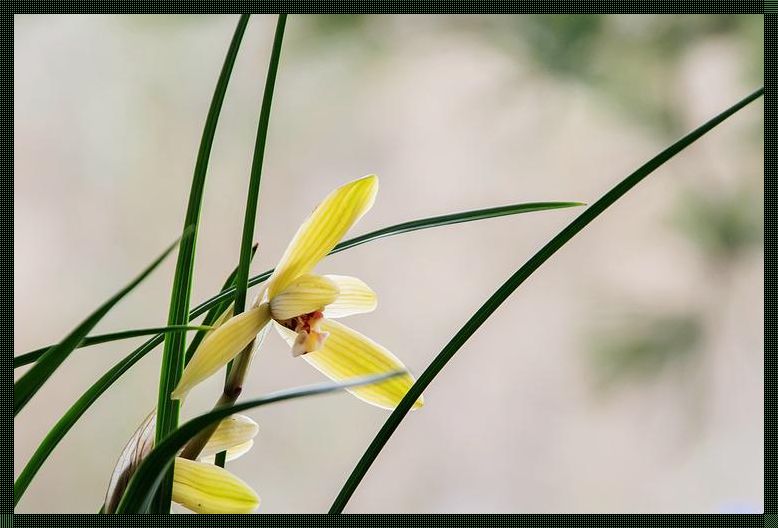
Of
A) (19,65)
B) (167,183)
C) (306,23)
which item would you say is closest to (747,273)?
(306,23)

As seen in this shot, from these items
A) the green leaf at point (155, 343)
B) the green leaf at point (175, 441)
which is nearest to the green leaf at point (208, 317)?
the green leaf at point (155, 343)

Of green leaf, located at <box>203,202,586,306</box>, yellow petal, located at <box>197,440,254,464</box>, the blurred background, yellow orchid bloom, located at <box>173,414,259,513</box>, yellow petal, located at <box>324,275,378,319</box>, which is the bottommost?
yellow orchid bloom, located at <box>173,414,259,513</box>

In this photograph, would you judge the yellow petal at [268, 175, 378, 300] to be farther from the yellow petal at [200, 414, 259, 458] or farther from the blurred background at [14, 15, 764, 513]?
the blurred background at [14, 15, 764, 513]

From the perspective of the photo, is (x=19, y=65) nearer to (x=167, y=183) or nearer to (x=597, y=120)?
(x=167, y=183)

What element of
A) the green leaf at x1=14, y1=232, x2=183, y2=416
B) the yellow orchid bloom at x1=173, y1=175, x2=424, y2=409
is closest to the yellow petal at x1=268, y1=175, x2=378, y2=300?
the yellow orchid bloom at x1=173, y1=175, x2=424, y2=409

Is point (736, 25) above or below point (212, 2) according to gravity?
above

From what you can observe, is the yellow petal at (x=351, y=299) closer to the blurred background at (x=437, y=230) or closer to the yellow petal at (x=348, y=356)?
the yellow petal at (x=348, y=356)

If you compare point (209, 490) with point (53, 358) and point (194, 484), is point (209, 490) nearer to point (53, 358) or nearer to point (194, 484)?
point (194, 484)
